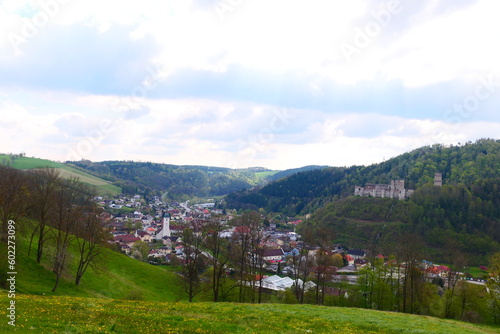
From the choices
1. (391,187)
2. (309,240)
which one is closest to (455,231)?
(391,187)

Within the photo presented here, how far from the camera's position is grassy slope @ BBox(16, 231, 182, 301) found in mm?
29997

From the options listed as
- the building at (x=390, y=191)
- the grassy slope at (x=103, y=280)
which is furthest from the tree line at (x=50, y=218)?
the building at (x=390, y=191)

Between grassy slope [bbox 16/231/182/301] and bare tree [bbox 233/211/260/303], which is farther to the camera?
bare tree [bbox 233/211/260/303]

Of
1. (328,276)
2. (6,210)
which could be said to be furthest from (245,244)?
(6,210)

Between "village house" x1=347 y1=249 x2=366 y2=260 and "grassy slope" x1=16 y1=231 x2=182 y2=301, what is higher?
"grassy slope" x1=16 y1=231 x2=182 y2=301

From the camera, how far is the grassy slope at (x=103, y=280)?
30.0m

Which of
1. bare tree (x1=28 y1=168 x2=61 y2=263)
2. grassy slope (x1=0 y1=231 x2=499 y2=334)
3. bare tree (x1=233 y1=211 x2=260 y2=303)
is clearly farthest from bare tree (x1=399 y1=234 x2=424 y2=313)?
bare tree (x1=28 y1=168 x2=61 y2=263)

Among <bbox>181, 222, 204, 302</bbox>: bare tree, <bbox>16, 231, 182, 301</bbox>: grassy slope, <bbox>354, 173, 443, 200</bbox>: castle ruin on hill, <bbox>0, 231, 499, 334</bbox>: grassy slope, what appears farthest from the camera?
<bbox>354, 173, 443, 200</bbox>: castle ruin on hill

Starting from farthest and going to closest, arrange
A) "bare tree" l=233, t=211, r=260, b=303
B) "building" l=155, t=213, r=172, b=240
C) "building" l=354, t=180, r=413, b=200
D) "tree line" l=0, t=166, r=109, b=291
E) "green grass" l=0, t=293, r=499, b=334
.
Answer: "building" l=354, t=180, r=413, b=200, "building" l=155, t=213, r=172, b=240, "bare tree" l=233, t=211, r=260, b=303, "tree line" l=0, t=166, r=109, b=291, "green grass" l=0, t=293, r=499, b=334

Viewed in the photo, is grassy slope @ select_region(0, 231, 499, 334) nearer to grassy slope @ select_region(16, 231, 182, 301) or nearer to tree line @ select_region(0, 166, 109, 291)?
grassy slope @ select_region(16, 231, 182, 301)

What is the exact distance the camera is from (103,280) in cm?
4025

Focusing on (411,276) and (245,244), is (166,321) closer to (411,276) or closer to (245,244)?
(245,244)

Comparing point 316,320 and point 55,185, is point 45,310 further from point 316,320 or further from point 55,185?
point 55,185

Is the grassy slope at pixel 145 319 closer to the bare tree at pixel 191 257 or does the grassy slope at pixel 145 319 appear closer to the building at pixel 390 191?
the bare tree at pixel 191 257
